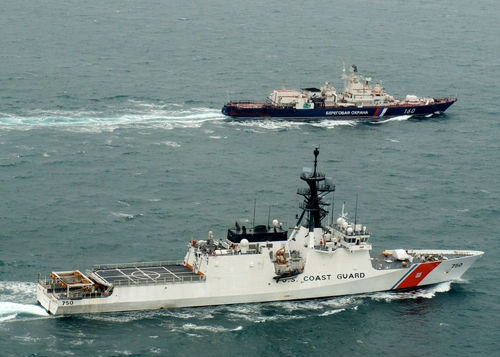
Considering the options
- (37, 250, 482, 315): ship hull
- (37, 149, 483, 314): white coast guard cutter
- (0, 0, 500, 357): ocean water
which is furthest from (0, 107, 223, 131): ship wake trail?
(37, 250, 482, 315): ship hull

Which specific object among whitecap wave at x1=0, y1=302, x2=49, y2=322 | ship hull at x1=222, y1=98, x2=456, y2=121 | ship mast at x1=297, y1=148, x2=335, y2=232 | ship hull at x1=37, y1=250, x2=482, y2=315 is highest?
ship hull at x1=222, y1=98, x2=456, y2=121

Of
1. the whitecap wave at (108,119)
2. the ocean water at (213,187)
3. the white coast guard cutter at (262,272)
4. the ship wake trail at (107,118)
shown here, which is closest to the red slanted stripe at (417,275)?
the white coast guard cutter at (262,272)

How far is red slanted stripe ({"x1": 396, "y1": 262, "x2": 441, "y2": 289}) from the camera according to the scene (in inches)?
3868

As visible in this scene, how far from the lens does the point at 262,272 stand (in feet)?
306

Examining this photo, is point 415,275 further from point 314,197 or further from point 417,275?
point 314,197

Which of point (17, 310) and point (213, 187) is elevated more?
point (213, 187)

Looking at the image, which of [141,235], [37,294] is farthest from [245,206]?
[37,294]

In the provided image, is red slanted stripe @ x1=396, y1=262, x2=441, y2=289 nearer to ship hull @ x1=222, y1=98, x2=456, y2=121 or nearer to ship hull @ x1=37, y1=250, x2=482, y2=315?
ship hull @ x1=37, y1=250, x2=482, y2=315

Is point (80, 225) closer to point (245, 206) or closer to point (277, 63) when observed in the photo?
point (245, 206)

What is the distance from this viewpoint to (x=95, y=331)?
8556 cm

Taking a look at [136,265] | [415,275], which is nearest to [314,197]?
[415,275]

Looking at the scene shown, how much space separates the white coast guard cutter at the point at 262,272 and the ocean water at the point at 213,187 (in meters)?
1.23

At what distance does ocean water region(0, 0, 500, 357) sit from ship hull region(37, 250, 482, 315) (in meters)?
1.04

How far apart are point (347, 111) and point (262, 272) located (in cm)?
8207
